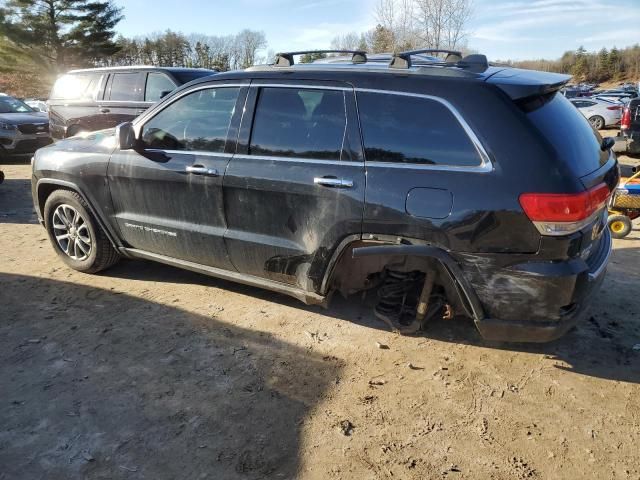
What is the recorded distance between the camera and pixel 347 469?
235cm

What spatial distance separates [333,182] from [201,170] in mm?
1112

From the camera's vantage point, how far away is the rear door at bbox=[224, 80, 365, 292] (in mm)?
3094

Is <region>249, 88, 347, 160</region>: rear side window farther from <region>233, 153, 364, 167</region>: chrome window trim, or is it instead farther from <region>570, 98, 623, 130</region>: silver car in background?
<region>570, 98, 623, 130</region>: silver car in background

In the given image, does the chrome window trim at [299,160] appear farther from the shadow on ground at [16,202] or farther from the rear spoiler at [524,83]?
the shadow on ground at [16,202]

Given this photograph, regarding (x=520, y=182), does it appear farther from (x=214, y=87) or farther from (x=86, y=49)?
(x=86, y=49)

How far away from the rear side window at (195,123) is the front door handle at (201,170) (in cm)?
15

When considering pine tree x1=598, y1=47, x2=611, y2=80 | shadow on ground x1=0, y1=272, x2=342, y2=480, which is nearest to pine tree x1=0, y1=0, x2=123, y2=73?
shadow on ground x1=0, y1=272, x2=342, y2=480

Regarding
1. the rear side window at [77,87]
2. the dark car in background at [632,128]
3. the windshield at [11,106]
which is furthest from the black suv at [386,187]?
the windshield at [11,106]

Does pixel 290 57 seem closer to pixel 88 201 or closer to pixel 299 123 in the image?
pixel 299 123

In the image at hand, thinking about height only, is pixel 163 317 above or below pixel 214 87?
below

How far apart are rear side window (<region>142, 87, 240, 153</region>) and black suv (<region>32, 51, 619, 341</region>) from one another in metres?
0.01

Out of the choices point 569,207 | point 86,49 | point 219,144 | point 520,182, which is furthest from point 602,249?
point 86,49

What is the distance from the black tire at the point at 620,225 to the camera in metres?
5.51

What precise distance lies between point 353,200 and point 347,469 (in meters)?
1.52
